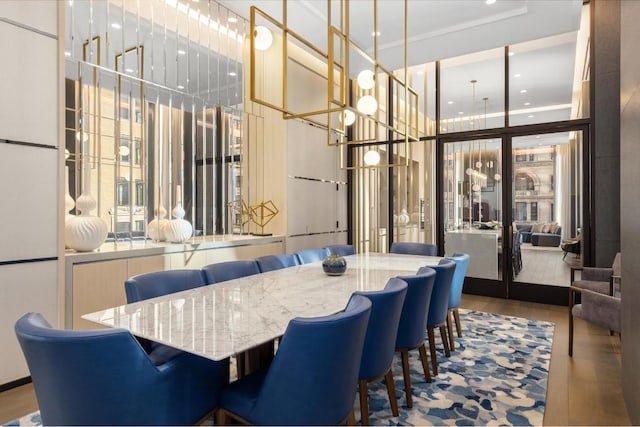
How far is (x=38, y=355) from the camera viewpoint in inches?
51.4

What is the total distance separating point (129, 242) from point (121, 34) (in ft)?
6.76

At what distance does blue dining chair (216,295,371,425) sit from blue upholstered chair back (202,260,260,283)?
143 centimetres

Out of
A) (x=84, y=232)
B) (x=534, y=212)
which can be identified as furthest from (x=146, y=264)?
(x=534, y=212)

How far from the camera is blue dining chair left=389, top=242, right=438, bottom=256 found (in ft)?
15.4

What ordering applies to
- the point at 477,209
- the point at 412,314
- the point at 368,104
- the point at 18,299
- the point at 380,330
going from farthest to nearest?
1. the point at 477,209
2. the point at 368,104
3. the point at 18,299
4. the point at 412,314
5. the point at 380,330

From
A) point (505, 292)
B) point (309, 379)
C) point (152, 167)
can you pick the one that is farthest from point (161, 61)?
point (505, 292)

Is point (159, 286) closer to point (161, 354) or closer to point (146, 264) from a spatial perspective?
point (161, 354)

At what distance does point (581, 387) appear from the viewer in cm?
281

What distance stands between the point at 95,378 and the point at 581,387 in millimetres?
3132

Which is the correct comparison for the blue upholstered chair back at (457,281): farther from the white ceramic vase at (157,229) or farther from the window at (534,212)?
the white ceramic vase at (157,229)

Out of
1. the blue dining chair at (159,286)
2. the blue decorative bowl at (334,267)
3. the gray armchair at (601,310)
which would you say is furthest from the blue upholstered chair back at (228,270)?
the gray armchair at (601,310)

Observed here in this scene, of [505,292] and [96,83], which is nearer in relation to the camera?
[96,83]

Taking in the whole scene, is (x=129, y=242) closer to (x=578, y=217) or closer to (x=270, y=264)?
(x=270, y=264)

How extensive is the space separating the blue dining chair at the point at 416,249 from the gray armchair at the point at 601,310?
64.8 inches
